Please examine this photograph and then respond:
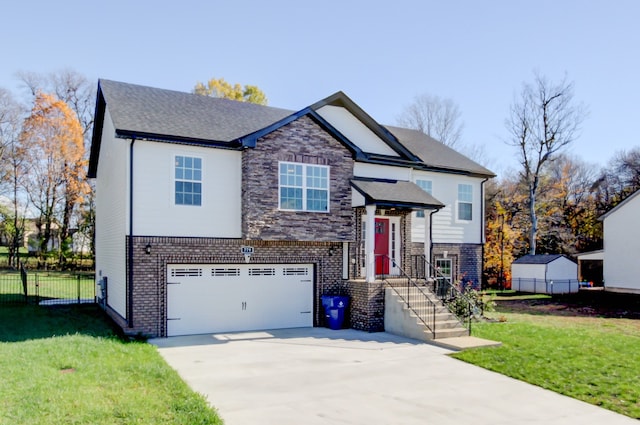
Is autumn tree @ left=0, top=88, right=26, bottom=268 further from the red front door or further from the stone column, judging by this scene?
the stone column

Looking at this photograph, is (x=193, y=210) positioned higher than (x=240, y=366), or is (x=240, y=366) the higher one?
(x=193, y=210)

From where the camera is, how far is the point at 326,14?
1419cm

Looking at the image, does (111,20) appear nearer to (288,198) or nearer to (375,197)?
(288,198)

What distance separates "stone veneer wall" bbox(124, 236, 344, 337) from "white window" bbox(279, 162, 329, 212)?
1247mm

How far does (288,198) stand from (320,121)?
2.53 metres

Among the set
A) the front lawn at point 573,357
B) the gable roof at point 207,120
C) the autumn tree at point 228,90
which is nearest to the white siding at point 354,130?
the gable roof at point 207,120

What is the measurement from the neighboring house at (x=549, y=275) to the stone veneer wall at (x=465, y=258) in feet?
40.9

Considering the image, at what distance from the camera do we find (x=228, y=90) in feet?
135

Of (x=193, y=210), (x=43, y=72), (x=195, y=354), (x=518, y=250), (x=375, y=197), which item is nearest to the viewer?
(x=195, y=354)

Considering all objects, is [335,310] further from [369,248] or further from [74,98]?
[74,98]

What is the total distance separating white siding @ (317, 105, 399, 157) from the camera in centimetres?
1612

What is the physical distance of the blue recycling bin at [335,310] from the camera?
48.1ft

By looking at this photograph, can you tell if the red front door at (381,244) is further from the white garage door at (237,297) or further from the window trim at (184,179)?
the window trim at (184,179)

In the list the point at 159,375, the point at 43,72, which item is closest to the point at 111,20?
the point at 159,375
